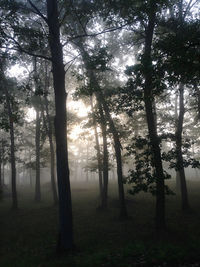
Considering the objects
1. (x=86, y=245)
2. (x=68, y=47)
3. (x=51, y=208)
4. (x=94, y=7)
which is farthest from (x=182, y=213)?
(x=68, y=47)

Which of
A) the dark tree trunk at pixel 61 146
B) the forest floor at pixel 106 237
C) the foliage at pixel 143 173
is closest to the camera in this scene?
the forest floor at pixel 106 237

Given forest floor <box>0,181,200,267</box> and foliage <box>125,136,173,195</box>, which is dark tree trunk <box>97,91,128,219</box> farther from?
foliage <box>125,136,173,195</box>

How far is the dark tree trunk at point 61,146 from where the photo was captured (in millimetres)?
9750

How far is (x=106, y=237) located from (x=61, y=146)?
5756 mm

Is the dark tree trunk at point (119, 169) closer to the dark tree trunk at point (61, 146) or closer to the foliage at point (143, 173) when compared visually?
the foliage at point (143, 173)

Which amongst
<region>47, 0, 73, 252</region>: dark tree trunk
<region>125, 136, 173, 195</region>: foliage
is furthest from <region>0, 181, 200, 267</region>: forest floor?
<region>125, 136, 173, 195</region>: foliage

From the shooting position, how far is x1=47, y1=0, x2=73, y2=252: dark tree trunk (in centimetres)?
975

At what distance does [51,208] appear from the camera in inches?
840

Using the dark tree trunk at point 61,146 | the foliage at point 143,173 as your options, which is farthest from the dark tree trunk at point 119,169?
the dark tree trunk at point 61,146

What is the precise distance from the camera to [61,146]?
1000 centimetres

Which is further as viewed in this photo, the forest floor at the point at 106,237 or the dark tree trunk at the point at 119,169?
the dark tree trunk at the point at 119,169

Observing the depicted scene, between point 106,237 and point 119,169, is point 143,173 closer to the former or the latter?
point 106,237

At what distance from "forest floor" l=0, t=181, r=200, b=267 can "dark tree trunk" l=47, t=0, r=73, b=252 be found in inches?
31.7

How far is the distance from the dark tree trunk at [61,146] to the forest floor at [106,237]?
804mm
